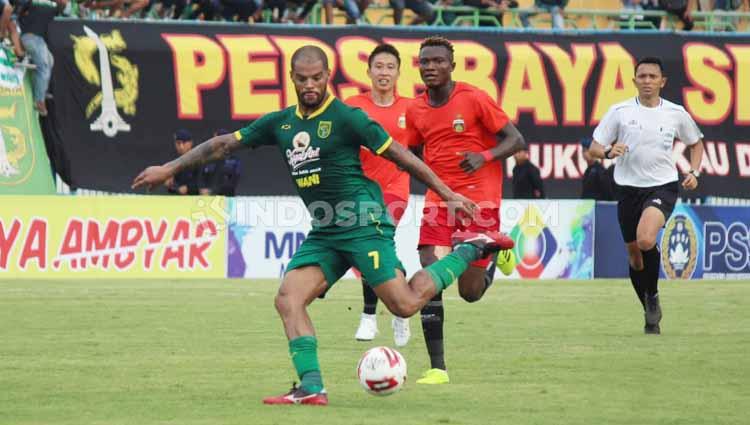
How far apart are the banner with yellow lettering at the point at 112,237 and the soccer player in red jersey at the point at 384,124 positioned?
916 centimetres

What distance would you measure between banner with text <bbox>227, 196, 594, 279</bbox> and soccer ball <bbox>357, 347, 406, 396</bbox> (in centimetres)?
1420

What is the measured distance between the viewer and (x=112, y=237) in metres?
22.8

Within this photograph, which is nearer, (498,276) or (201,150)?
(201,150)

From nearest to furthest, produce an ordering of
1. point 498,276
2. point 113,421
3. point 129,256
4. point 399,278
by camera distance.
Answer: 1. point 113,421
2. point 399,278
3. point 129,256
4. point 498,276

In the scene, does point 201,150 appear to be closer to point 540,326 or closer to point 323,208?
point 323,208

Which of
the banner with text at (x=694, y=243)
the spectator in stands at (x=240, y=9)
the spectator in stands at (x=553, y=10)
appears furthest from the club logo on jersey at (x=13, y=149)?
the spectator in stands at (x=553, y=10)

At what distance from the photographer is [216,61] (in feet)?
87.8

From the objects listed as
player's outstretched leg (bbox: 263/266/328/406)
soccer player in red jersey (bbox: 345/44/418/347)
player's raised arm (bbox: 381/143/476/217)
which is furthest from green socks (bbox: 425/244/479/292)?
soccer player in red jersey (bbox: 345/44/418/347)

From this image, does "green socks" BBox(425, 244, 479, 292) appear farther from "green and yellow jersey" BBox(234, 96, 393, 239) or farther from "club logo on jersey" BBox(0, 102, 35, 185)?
"club logo on jersey" BBox(0, 102, 35, 185)

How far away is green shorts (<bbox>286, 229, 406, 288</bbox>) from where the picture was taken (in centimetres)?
956

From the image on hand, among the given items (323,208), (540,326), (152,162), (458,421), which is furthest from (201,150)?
(152,162)

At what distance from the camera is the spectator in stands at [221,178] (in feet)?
79.9

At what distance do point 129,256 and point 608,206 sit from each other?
808 centimetres

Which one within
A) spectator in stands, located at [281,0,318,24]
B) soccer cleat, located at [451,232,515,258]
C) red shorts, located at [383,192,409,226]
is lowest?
soccer cleat, located at [451,232,515,258]
